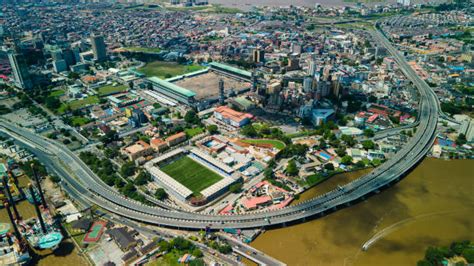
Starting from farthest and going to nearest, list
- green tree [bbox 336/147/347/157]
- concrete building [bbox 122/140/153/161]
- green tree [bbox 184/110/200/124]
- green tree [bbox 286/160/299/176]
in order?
1. green tree [bbox 184/110/200/124]
2. green tree [bbox 336/147/347/157]
3. concrete building [bbox 122/140/153/161]
4. green tree [bbox 286/160/299/176]

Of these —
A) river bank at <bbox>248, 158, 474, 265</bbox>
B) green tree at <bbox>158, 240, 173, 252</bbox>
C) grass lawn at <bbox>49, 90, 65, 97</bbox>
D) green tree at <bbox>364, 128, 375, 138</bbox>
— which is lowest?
river bank at <bbox>248, 158, 474, 265</bbox>

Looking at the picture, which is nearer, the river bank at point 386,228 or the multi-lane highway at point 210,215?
the river bank at point 386,228

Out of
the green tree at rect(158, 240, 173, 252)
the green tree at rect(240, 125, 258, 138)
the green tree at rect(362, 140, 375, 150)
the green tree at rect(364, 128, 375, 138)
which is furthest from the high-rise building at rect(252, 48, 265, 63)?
the green tree at rect(158, 240, 173, 252)

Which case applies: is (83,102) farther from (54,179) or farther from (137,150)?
(54,179)

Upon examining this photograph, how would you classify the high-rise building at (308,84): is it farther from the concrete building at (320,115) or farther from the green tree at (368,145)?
the green tree at (368,145)

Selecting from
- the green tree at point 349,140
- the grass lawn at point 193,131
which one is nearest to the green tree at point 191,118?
the grass lawn at point 193,131

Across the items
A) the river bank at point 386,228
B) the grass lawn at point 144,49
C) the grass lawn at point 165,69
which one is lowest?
the river bank at point 386,228

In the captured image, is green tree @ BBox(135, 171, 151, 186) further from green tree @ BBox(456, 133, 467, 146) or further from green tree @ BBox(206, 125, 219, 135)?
green tree @ BBox(456, 133, 467, 146)
